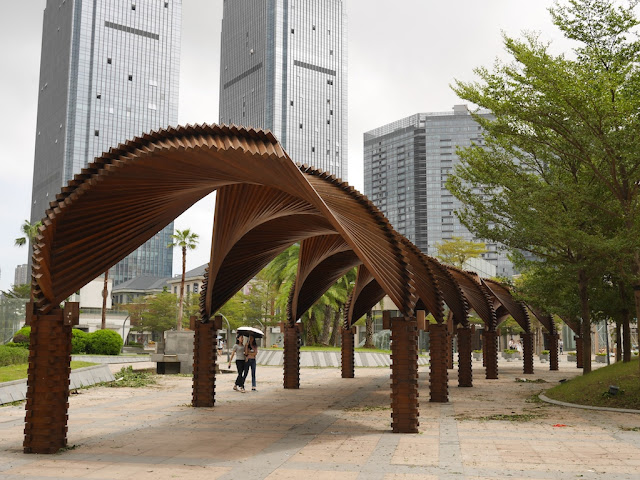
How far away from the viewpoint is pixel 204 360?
1496 centimetres

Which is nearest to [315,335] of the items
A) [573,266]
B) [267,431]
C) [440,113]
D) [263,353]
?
[263,353]

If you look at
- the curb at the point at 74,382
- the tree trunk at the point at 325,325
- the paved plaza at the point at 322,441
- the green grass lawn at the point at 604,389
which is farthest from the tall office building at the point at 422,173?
the paved plaza at the point at 322,441

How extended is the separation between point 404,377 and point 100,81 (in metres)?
130

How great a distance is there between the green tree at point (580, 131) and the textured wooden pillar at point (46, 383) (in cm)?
1274

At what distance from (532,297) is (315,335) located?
2118cm

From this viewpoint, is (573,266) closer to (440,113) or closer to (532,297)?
(532,297)

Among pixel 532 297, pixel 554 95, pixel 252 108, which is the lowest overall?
pixel 532 297

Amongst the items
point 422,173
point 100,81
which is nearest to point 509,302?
point 100,81

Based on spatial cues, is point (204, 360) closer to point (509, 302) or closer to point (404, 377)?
point (404, 377)

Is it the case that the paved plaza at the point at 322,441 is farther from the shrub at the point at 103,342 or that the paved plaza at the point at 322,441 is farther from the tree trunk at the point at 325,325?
the tree trunk at the point at 325,325

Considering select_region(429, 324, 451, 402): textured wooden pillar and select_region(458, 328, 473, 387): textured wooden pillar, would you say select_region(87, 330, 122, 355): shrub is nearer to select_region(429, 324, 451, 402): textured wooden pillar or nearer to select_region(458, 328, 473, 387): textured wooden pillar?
select_region(458, 328, 473, 387): textured wooden pillar

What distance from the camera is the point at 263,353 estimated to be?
3712 centimetres

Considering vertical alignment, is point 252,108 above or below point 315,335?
above

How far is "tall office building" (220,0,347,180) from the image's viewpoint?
148125mm
